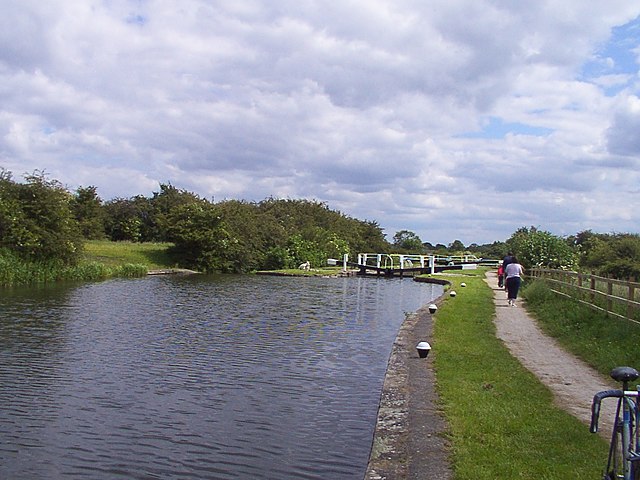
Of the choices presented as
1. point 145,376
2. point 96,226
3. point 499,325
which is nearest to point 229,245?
point 96,226

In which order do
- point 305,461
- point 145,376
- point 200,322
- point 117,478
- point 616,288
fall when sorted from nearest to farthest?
point 117,478, point 305,461, point 145,376, point 616,288, point 200,322

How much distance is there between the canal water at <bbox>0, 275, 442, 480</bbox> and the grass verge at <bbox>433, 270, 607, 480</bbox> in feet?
4.10

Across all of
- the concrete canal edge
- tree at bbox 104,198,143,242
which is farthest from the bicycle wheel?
tree at bbox 104,198,143,242

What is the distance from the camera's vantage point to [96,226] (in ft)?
158

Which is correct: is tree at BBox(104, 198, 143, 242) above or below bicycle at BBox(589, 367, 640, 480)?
above

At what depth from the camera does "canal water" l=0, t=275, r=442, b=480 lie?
7254 mm

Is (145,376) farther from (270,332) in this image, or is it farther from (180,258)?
(180,258)

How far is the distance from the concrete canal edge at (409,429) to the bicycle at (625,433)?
1.56 meters

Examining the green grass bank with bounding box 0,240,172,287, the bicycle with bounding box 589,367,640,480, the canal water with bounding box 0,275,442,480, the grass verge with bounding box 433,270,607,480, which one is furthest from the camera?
the green grass bank with bounding box 0,240,172,287

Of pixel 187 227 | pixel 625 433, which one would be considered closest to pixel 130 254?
pixel 187 227

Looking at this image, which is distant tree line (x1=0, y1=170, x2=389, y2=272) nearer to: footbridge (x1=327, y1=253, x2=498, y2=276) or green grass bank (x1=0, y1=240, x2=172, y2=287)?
green grass bank (x1=0, y1=240, x2=172, y2=287)

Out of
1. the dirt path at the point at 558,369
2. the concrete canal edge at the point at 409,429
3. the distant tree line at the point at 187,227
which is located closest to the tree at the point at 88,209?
the distant tree line at the point at 187,227

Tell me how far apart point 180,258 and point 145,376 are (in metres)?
40.4

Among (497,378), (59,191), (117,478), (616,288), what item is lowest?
(117,478)
